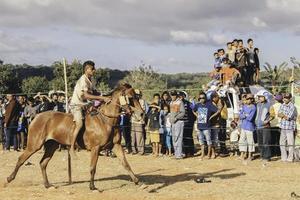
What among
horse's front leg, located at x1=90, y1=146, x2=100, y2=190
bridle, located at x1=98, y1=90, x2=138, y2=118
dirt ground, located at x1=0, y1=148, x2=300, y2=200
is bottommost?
dirt ground, located at x1=0, y1=148, x2=300, y2=200

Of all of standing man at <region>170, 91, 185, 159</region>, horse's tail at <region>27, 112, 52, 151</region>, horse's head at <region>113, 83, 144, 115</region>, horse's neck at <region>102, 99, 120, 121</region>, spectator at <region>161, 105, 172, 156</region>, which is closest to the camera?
horse's head at <region>113, 83, 144, 115</region>

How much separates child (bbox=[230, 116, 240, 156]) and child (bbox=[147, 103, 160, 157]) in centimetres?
255

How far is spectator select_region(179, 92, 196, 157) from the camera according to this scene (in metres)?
16.7

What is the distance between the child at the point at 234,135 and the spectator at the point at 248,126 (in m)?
0.57

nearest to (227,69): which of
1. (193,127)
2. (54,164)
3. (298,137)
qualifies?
(193,127)

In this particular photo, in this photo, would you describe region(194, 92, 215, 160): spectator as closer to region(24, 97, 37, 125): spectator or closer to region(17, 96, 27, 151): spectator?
region(24, 97, 37, 125): spectator

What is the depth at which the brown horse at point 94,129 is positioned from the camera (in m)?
10.7

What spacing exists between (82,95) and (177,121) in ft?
20.1

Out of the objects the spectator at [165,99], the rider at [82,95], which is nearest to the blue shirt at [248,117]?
the spectator at [165,99]

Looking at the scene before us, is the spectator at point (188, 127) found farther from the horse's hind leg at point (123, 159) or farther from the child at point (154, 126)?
the horse's hind leg at point (123, 159)

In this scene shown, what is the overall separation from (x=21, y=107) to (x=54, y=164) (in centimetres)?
500

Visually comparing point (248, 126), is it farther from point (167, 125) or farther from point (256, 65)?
point (256, 65)

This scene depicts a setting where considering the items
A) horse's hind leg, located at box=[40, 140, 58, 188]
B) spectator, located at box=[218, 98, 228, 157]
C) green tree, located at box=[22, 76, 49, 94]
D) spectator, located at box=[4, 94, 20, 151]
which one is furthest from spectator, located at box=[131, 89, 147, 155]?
green tree, located at box=[22, 76, 49, 94]

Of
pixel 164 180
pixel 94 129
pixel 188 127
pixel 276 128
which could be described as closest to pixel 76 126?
pixel 94 129
